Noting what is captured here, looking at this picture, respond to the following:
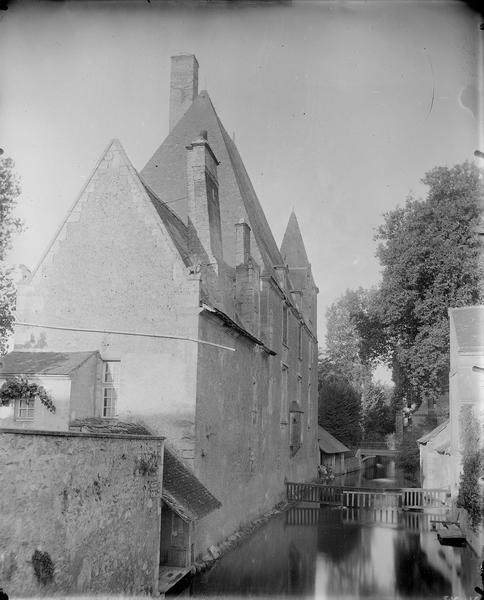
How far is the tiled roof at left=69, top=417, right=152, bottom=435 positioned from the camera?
14328 mm

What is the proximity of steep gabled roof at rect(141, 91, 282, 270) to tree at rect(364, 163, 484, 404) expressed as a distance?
783 centimetres

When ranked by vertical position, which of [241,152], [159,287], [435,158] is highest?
[241,152]

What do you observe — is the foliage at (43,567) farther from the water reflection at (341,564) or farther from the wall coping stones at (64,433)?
the water reflection at (341,564)

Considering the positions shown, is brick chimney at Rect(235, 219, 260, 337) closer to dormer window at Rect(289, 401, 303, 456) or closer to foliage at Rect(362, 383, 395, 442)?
dormer window at Rect(289, 401, 303, 456)

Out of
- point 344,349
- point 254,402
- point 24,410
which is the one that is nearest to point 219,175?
point 254,402

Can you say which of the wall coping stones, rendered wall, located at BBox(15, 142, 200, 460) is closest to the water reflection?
rendered wall, located at BBox(15, 142, 200, 460)

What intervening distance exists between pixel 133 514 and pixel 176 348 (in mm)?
4994

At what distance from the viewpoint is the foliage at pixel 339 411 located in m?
53.7

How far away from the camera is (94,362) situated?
1553cm

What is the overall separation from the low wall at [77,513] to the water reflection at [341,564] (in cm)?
260

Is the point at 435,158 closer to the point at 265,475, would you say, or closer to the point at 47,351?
the point at 47,351

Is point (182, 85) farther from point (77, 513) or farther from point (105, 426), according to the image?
point (77, 513)

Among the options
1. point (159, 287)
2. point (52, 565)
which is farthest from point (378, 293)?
point (52, 565)

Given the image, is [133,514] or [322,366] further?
[322,366]
